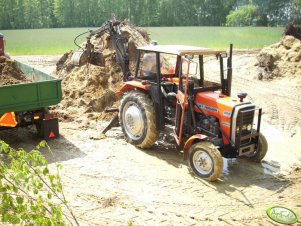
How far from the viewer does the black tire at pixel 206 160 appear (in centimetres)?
639

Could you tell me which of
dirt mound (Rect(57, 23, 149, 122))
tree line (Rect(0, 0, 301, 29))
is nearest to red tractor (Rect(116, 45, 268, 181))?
dirt mound (Rect(57, 23, 149, 122))

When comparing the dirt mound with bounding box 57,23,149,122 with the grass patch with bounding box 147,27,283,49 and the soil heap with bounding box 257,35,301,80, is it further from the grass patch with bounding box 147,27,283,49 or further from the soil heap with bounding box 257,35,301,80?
the grass patch with bounding box 147,27,283,49

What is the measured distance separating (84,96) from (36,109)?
2.62 meters

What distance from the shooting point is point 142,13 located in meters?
63.5

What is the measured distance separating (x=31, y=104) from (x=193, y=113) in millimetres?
3337

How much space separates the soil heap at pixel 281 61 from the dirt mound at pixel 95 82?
613 cm

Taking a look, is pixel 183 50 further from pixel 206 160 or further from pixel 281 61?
pixel 281 61

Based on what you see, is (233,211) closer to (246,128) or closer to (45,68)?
(246,128)

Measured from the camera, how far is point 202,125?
282 inches

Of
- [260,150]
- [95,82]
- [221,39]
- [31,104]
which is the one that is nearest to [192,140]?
[260,150]

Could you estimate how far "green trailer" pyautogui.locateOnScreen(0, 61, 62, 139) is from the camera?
24.6ft

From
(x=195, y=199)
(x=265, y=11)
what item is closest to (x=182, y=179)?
(x=195, y=199)

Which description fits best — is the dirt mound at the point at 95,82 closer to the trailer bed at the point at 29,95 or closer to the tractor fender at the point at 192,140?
the trailer bed at the point at 29,95

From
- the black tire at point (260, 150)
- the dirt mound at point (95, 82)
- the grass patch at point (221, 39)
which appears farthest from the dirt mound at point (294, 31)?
the black tire at point (260, 150)
